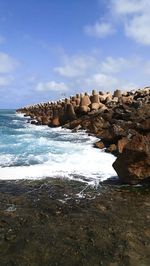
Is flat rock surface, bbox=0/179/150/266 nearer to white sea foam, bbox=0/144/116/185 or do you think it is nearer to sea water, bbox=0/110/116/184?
white sea foam, bbox=0/144/116/185

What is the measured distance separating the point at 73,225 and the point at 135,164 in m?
4.33

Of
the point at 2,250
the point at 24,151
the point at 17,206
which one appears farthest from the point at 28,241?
the point at 24,151

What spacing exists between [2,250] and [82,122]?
23.0 meters

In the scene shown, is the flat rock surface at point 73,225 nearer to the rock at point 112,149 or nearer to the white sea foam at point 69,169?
the white sea foam at point 69,169

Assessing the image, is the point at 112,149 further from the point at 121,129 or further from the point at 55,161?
the point at 55,161

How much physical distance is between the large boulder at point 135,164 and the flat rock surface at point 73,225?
50 centimetres

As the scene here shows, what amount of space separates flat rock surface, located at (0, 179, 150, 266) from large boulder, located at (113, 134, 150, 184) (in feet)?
1.65

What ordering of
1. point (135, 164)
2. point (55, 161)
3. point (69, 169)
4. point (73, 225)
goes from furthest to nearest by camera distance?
point (55, 161) → point (69, 169) → point (135, 164) → point (73, 225)

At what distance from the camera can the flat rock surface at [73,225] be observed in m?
6.47

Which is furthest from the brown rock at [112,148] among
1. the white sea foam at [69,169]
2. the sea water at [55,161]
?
the white sea foam at [69,169]

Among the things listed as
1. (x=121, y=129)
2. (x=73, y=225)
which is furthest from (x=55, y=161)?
(x=73, y=225)

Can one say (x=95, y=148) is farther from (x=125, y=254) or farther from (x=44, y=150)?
(x=125, y=254)

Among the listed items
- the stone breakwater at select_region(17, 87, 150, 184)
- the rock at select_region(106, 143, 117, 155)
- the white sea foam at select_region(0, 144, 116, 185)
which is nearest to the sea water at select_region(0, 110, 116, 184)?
the white sea foam at select_region(0, 144, 116, 185)

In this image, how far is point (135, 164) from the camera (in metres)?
11.5
